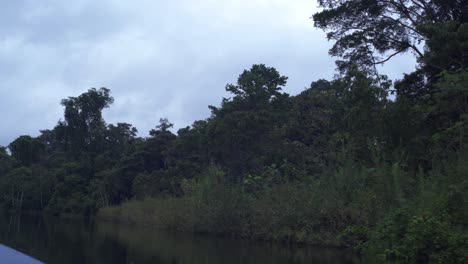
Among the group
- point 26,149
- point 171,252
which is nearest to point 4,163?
point 26,149

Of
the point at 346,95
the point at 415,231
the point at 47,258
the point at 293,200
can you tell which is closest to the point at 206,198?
the point at 293,200

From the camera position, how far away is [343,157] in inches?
709

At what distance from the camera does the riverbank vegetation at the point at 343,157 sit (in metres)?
11.8

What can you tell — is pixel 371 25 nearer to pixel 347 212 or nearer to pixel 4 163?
pixel 347 212

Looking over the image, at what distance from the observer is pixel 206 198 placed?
2309cm

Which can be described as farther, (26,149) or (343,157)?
(26,149)

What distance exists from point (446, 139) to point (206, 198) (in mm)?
11903

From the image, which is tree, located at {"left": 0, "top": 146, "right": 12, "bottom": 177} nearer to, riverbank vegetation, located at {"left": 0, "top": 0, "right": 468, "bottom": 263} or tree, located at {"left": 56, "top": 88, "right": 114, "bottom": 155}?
tree, located at {"left": 56, "top": 88, "right": 114, "bottom": 155}

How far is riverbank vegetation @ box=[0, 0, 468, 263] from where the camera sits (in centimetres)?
1178

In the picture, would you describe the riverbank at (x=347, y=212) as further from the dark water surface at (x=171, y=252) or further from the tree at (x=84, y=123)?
the tree at (x=84, y=123)

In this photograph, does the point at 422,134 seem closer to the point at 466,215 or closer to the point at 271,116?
the point at 466,215

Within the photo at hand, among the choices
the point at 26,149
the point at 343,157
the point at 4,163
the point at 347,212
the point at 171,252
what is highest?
the point at 26,149

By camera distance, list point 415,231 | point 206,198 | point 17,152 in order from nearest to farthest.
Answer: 1. point 415,231
2. point 206,198
3. point 17,152

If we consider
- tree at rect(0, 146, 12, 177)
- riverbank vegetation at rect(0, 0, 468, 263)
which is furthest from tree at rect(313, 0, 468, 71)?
tree at rect(0, 146, 12, 177)
